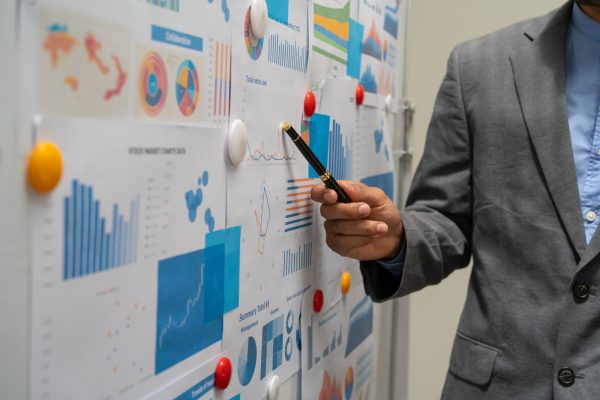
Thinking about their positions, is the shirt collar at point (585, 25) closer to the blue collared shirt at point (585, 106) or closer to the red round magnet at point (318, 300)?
the blue collared shirt at point (585, 106)

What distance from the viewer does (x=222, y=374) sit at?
56cm

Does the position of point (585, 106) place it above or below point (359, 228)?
above

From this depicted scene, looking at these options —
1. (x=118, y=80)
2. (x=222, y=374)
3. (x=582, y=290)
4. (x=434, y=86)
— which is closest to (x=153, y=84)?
(x=118, y=80)

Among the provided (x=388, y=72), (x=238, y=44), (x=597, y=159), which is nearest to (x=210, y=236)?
(x=238, y=44)

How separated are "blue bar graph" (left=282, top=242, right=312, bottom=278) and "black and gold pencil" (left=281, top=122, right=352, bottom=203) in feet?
0.27

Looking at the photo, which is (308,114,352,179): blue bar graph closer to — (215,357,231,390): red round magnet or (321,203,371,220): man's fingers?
(321,203,371,220): man's fingers

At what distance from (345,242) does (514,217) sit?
258 millimetres

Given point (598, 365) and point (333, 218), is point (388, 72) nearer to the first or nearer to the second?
point (333, 218)

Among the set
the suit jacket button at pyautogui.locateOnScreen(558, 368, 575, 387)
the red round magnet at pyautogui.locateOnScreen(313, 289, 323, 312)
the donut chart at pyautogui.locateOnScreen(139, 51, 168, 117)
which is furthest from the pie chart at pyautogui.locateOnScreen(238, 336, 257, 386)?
the suit jacket button at pyautogui.locateOnScreen(558, 368, 575, 387)

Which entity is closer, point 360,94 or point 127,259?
point 127,259

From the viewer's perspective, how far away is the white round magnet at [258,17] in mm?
575

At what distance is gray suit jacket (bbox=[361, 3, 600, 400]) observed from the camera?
2.54 ft

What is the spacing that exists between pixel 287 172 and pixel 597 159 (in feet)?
1.43

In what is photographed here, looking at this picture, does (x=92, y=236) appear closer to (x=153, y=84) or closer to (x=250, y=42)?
(x=153, y=84)
